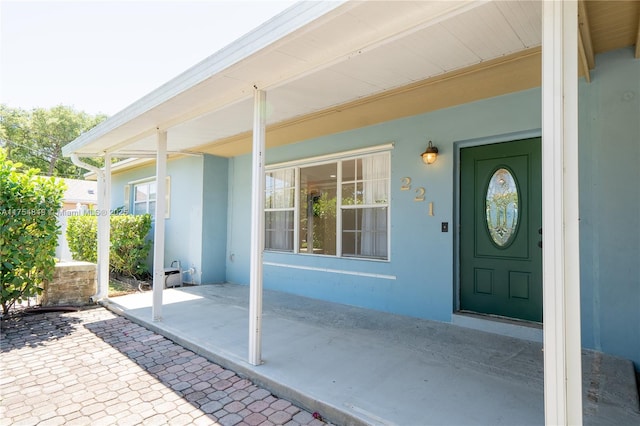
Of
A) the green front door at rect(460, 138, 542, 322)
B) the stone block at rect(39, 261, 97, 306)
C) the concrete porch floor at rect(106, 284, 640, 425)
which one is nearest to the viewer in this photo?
the concrete porch floor at rect(106, 284, 640, 425)

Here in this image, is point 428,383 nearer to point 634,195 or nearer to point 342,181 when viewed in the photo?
point 634,195

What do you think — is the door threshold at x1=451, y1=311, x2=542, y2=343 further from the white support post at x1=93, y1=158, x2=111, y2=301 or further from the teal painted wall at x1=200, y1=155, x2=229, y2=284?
the white support post at x1=93, y1=158, x2=111, y2=301

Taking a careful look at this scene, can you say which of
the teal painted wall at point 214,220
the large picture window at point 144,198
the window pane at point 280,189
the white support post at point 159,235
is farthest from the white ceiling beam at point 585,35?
the large picture window at point 144,198

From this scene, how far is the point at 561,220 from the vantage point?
5.25 ft

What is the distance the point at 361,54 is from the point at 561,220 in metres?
1.80

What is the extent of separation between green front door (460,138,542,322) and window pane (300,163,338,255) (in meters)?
2.14

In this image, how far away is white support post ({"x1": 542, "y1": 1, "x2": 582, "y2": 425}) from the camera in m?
1.57

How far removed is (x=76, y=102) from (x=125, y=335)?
85.9 ft

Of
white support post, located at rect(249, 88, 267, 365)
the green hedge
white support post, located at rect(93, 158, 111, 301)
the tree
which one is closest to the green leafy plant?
white support post, located at rect(93, 158, 111, 301)

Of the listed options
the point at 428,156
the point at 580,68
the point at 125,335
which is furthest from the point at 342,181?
the point at 125,335

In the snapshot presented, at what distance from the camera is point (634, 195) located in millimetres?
3055

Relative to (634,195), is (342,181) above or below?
above

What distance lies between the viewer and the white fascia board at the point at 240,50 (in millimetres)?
2133

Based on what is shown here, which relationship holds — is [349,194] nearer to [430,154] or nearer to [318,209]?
[318,209]
